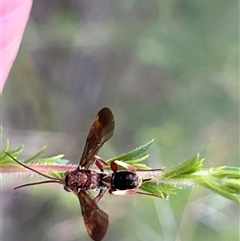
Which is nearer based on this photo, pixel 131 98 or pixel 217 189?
pixel 217 189

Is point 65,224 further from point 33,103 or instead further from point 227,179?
point 227,179

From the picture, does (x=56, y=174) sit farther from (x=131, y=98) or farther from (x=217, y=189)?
(x=131, y=98)

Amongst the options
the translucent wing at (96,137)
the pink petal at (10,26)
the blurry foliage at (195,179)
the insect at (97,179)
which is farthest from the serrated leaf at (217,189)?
the pink petal at (10,26)

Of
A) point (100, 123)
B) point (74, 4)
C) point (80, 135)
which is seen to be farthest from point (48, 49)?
point (100, 123)

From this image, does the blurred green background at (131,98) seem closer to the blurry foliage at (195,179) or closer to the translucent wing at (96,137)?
the translucent wing at (96,137)

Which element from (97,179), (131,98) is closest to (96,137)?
(97,179)

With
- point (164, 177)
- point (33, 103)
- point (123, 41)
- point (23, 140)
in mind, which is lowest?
point (164, 177)
